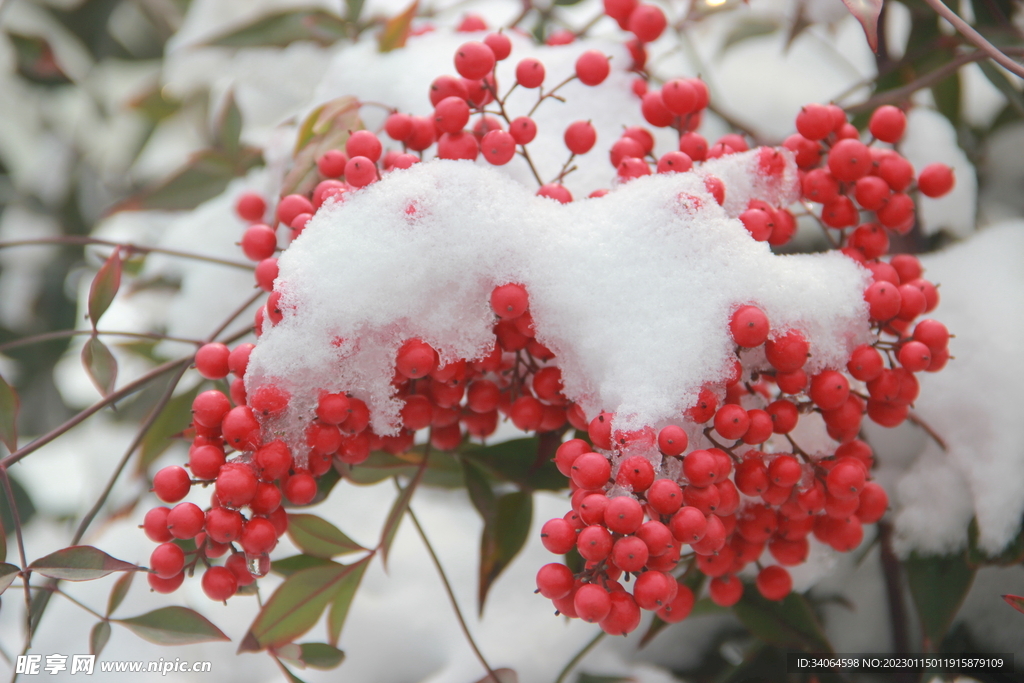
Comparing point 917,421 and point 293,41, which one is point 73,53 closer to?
point 293,41

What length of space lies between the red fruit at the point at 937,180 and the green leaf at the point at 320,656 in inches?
16.4

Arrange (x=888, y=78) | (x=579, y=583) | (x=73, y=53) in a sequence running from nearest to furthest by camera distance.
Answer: (x=579, y=583) → (x=888, y=78) → (x=73, y=53)

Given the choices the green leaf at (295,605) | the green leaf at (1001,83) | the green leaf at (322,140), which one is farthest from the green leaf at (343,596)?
the green leaf at (1001,83)

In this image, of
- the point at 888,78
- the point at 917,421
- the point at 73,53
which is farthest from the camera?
the point at 73,53

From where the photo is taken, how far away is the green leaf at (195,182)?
0.59 meters

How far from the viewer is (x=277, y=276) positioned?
35cm

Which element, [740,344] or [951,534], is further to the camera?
[951,534]

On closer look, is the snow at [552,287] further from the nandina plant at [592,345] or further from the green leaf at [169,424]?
the green leaf at [169,424]

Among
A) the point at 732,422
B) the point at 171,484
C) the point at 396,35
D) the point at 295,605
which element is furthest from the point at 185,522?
the point at 396,35

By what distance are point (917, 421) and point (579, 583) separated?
0.25 metres

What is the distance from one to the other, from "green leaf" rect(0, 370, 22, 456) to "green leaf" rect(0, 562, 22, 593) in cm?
7

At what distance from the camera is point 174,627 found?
390mm

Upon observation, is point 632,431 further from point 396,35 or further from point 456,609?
point 396,35

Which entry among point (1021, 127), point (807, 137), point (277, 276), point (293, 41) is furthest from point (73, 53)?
point (1021, 127)
